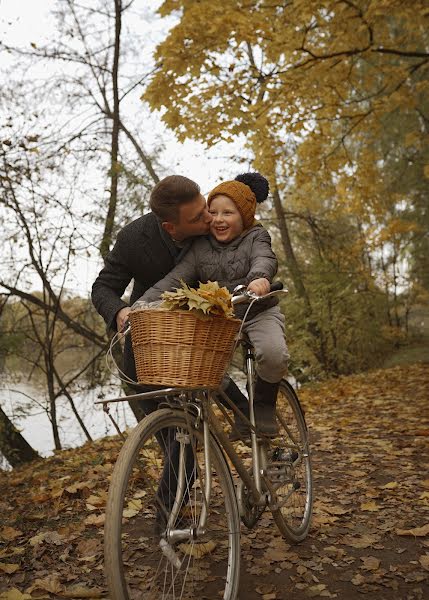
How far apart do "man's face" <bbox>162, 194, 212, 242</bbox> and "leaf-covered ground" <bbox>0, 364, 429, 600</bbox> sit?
164cm

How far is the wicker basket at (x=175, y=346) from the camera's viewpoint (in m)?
1.92

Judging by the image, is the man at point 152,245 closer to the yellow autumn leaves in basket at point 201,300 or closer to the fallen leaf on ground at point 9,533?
the yellow autumn leaves in basket at point 201,300

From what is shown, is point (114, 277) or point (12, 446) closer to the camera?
point (114, 277)

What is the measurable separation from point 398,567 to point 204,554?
943mm

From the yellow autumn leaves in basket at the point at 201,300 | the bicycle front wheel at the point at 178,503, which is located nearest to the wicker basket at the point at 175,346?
the yellow autumn leaves in basket at the point at 201,300

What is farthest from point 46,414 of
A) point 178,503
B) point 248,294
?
point 248,294

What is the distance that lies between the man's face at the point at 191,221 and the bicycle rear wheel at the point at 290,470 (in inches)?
40.1

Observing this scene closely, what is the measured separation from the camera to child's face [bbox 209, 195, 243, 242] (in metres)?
2.73

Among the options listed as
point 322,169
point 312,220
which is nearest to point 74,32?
point 322,169

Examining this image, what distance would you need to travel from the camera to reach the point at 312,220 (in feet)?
39.9

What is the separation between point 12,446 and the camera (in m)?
7.11

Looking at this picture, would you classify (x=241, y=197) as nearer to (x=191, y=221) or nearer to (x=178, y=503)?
(x=191, y=221)

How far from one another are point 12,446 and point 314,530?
15.8ft

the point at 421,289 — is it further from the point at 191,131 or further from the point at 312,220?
the point at 191,131
